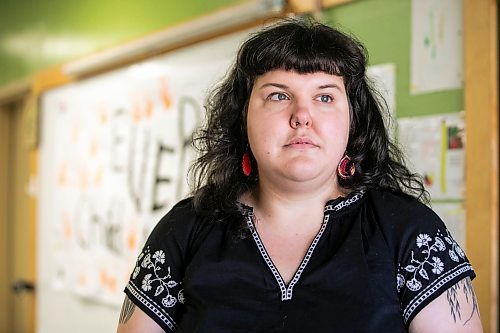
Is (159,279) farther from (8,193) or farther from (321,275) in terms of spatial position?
(8,193)

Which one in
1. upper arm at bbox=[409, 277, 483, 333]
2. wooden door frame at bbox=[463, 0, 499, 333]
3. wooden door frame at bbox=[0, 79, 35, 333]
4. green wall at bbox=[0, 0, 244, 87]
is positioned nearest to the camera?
upper arm at bbox=[409, 277, 483, 333]

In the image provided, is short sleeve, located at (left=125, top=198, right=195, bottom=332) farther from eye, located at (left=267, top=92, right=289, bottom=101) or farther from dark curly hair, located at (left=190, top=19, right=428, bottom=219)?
eye, located at (left=267, top=92, right=289, bottom=101)

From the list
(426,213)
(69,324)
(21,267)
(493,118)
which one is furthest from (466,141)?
(21,267)

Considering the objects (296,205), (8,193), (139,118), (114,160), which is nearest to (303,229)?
(296,205)

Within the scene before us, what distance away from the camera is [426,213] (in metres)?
0.98

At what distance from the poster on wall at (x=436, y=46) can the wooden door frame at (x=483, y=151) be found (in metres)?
0.04

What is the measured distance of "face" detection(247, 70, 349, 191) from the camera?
971mm

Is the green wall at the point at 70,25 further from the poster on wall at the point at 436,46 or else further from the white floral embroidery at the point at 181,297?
the white floral embroidery at the point at 181,297

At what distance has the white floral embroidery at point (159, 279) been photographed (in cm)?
107

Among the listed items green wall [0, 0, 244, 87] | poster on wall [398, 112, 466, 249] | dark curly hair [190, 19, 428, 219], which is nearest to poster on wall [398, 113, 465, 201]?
poster on wall [398, 112, 466, 249]

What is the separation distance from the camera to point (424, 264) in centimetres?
93

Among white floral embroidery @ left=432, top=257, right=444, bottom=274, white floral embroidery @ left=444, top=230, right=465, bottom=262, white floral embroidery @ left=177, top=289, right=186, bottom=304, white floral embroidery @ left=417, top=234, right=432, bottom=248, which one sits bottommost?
white floral embroidery @ left=177, top=289, right=186, bottom=304

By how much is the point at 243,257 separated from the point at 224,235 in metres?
0.07

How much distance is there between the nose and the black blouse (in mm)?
157
